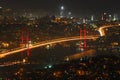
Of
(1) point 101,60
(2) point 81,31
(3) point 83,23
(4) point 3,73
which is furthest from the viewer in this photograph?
(3) point 83,23

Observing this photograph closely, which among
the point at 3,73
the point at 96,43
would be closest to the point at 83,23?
the point at 96,43

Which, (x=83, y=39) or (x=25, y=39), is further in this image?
(x=83, y=39)

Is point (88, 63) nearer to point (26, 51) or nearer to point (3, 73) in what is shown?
point (3, 73)

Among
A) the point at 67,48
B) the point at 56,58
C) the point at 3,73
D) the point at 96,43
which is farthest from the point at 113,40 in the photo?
the point at 3,73

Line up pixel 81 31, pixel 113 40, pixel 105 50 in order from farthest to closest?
pixel 81 31, pixel 113 40, pixel 105 50

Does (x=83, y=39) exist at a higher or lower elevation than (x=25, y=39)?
lower

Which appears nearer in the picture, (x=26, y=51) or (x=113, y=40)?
(x=26, y=51)

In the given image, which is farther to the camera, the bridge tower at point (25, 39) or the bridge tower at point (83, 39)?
the bridge tower at point (83, 39)

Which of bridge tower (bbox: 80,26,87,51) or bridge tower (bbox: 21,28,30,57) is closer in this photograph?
bridge tower (bbox: 21,28,30,57)

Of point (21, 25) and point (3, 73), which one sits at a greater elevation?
point (21, 25)
